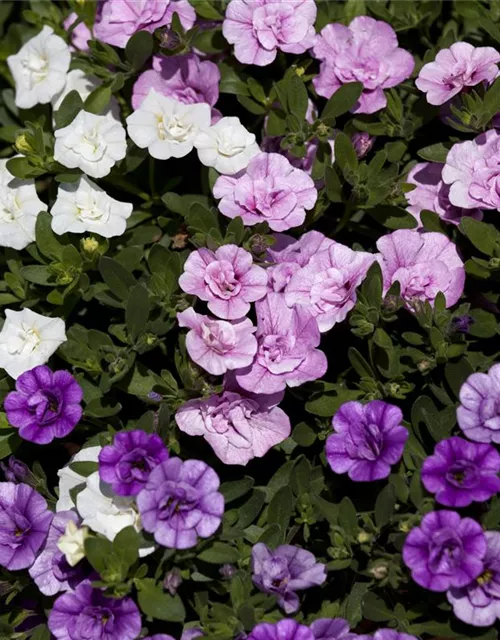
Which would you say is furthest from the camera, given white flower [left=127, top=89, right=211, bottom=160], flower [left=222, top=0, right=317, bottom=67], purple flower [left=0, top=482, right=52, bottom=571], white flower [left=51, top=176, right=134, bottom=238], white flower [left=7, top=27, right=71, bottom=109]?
white flower [left=7, top=27, right=71, bottom=109]

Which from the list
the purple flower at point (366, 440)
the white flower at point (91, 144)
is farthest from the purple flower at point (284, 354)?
the white flower at point (91, 144)

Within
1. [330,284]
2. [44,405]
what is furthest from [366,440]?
[44,405]

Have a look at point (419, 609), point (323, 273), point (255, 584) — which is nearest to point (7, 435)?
point (255, 584)

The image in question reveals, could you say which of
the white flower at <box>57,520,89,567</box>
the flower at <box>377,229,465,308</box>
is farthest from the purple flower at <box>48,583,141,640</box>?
the flower at <box>377,229,465,308</box>

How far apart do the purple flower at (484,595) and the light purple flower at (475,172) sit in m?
1.16

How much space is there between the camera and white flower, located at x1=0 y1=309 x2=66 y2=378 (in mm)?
2967

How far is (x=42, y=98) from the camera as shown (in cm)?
349

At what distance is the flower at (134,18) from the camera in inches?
134

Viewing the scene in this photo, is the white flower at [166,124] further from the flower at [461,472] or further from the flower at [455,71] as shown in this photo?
the flower at [461,472]

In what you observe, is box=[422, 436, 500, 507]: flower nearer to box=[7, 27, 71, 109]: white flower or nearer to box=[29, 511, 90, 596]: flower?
box=[29, 511, 90, 596]: flower

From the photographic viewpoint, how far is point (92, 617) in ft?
8.50

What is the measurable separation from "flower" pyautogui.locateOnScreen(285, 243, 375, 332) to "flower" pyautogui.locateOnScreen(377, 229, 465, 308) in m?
0.12

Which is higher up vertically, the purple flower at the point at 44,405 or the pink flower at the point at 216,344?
the pink flower at the point at 216,344

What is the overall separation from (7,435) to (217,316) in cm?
88
